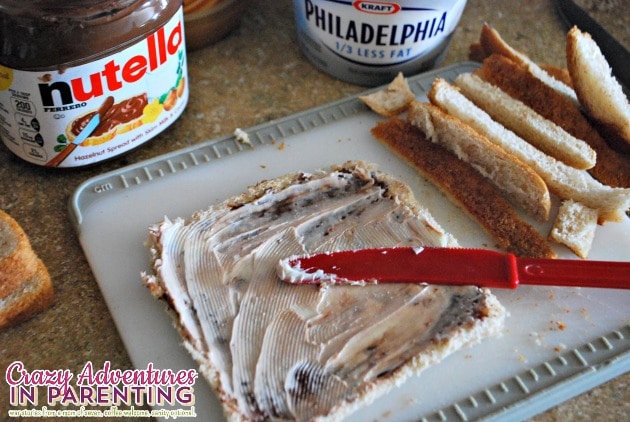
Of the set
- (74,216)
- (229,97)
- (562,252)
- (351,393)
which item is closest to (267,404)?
(351,393)

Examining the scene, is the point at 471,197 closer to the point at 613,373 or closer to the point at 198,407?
the point at 613,373

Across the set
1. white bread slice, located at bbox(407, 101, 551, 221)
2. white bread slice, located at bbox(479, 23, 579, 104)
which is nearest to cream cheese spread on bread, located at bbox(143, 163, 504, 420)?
white bread slice, located at bbox(407, 101, 551, 221)

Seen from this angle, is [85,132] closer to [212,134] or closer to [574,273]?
[212,134]

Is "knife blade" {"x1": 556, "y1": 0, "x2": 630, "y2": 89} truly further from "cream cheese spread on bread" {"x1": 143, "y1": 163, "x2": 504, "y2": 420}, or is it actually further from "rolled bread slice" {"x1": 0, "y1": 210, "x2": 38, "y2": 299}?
"rolled bread slice" {"x1": 0, "y1": 210, "x2": 38, "y2": 299}

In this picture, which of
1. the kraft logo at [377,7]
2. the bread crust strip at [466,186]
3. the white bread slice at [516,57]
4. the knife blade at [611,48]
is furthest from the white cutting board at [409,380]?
the knife blade at [611,48]

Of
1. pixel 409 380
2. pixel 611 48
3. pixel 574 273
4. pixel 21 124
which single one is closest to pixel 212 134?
pixel 21 124
